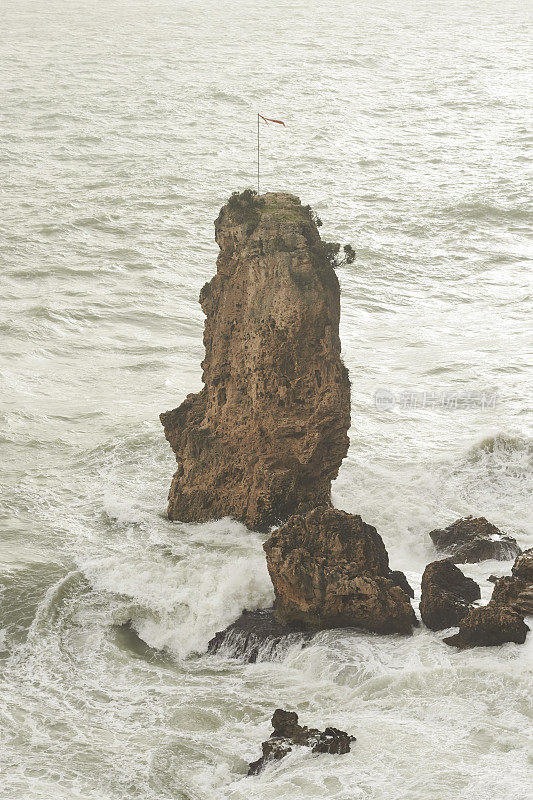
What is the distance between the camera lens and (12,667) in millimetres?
18359

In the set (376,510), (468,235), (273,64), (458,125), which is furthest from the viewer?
(273,64)

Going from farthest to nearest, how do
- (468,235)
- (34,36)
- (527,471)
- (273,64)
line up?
(34,36) < (273,64) < (468,235) < (527,471)

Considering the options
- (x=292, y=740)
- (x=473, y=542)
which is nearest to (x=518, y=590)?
(x=473, y=542)

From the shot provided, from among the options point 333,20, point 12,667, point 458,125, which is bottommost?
point 12,667

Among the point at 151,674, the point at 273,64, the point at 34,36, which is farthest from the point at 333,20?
the point at 151,674

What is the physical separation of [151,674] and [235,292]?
8.10 m

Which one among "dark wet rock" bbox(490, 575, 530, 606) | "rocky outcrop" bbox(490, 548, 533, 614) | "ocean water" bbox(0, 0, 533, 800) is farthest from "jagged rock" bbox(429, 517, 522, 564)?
"dark wet rock" bbox(490, 575, 530, 606)

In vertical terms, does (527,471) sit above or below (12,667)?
above

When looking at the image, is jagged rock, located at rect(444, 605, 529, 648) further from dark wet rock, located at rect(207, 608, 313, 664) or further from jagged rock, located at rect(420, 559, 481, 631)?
dark wet rock, located at rect(207, 608, 313, 664)

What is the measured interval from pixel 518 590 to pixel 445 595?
128cm

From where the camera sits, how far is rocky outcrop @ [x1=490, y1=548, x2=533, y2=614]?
59.2 feet

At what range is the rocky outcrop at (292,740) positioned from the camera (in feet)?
50.4

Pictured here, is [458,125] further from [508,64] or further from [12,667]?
[12,667]

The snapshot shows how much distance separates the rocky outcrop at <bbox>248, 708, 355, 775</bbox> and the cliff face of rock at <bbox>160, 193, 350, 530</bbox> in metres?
6.37
